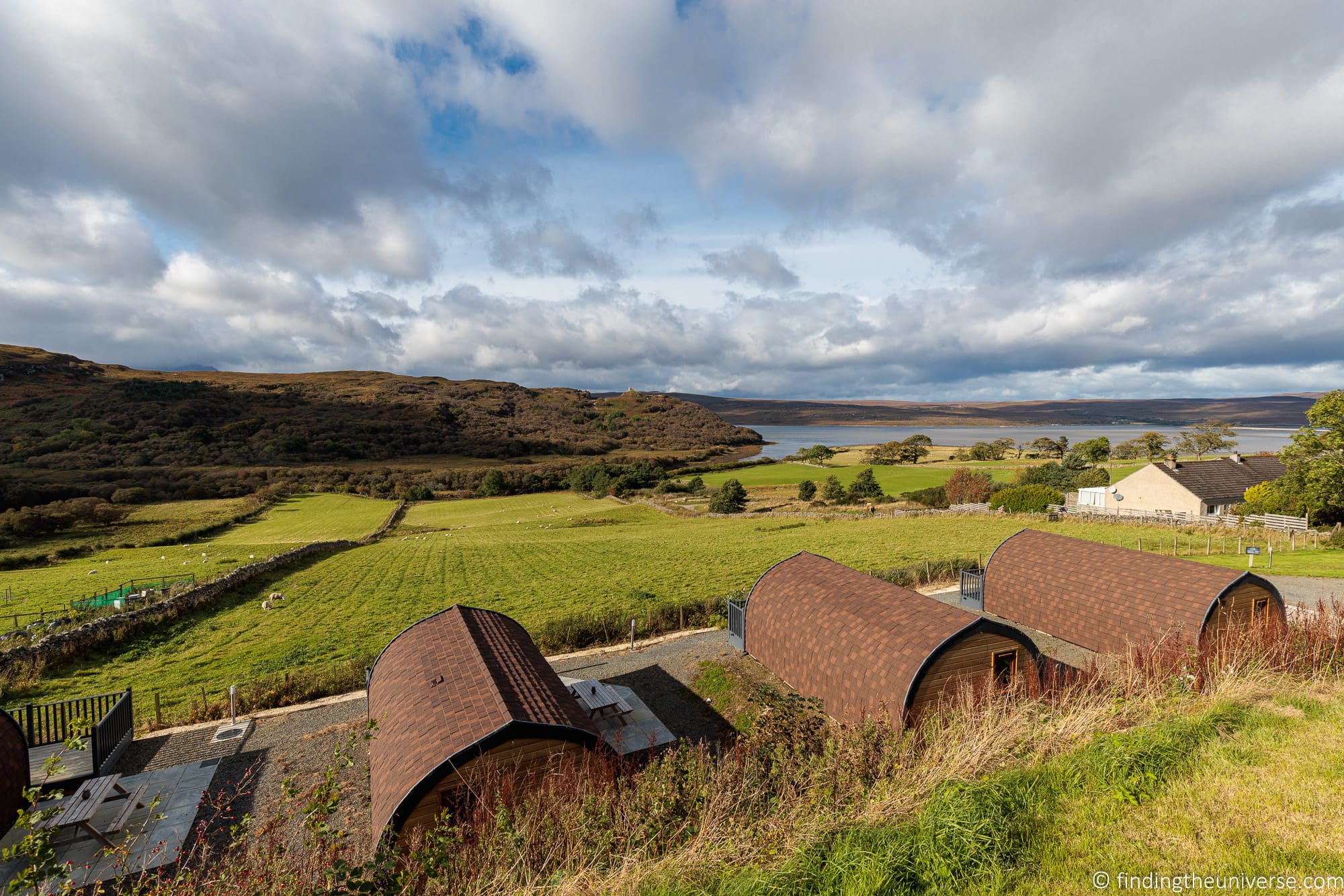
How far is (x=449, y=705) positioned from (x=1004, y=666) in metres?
9.91

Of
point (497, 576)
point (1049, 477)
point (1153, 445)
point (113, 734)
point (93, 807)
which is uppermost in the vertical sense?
point (93, 807)

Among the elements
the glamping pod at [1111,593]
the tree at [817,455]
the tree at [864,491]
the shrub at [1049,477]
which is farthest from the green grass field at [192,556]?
the shrub at [1049,477]

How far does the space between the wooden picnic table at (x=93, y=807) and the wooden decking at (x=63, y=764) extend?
3.25ft

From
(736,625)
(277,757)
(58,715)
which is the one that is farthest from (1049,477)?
(58,715)

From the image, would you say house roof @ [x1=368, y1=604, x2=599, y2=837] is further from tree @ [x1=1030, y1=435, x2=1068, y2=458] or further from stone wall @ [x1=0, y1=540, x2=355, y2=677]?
tree @ [x1=1030, y1=435, x2=1068, y2=458]

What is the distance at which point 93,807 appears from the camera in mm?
7988

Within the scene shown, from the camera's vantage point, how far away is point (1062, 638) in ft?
50.6

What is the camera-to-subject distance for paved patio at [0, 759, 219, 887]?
7594 millimetres

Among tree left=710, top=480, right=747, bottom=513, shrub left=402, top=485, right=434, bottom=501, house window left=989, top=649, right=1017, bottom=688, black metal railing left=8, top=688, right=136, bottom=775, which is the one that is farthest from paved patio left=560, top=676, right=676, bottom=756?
shrub left=402, top=485, right=434, bottom=501

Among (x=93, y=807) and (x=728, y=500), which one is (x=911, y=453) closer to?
(x=728, y=500)

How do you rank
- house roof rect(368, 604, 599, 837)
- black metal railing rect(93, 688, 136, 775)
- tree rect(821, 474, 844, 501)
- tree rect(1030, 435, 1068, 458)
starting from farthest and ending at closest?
tree rect(1030, 435, 1068, 458), tree rect(821, 474, 844, 501), black metal railing rect(93, 688, 136, 775), house roof rect(368, 604, 599, 837)

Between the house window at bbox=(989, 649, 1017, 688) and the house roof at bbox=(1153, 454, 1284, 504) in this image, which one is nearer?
the house window at bbox=(989, 649, 1017, 688)

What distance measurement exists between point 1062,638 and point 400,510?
69166 mm

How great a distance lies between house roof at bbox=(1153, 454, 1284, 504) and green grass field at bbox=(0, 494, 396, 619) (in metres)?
70.6
